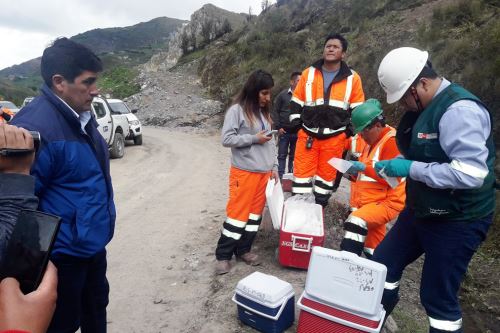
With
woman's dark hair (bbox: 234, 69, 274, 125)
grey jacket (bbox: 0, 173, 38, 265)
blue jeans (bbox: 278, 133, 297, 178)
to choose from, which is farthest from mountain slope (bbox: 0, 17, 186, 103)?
grey jacket (bbox: 0, 173, 38, 265)

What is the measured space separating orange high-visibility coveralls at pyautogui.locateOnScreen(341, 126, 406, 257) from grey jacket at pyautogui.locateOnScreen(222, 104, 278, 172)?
3.03 ft

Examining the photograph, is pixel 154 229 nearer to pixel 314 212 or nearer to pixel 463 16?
pixel 314 212

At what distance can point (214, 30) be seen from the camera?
3562cm

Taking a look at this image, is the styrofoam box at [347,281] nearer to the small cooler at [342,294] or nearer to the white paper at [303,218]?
A: the small cooler at [342,294]

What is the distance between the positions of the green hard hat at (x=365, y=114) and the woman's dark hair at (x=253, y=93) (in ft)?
2.85

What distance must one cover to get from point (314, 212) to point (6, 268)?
3.26 meters

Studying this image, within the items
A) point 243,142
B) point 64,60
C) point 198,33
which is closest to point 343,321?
point 243,142

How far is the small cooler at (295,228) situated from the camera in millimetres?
3748

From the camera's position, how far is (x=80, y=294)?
2305 mm

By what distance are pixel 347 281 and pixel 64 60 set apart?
6.98 ft

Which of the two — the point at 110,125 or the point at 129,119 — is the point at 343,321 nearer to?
the point at 110,125

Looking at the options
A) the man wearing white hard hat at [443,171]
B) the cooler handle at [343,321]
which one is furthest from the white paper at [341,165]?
the cooler handle at [343,321]

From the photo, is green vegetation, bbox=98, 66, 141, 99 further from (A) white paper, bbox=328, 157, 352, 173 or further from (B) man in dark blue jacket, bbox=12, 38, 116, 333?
(B) man in dark blue jacket, bbox=12, 38, 116, 333

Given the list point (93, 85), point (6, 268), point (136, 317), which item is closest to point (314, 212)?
point (136, 317)
